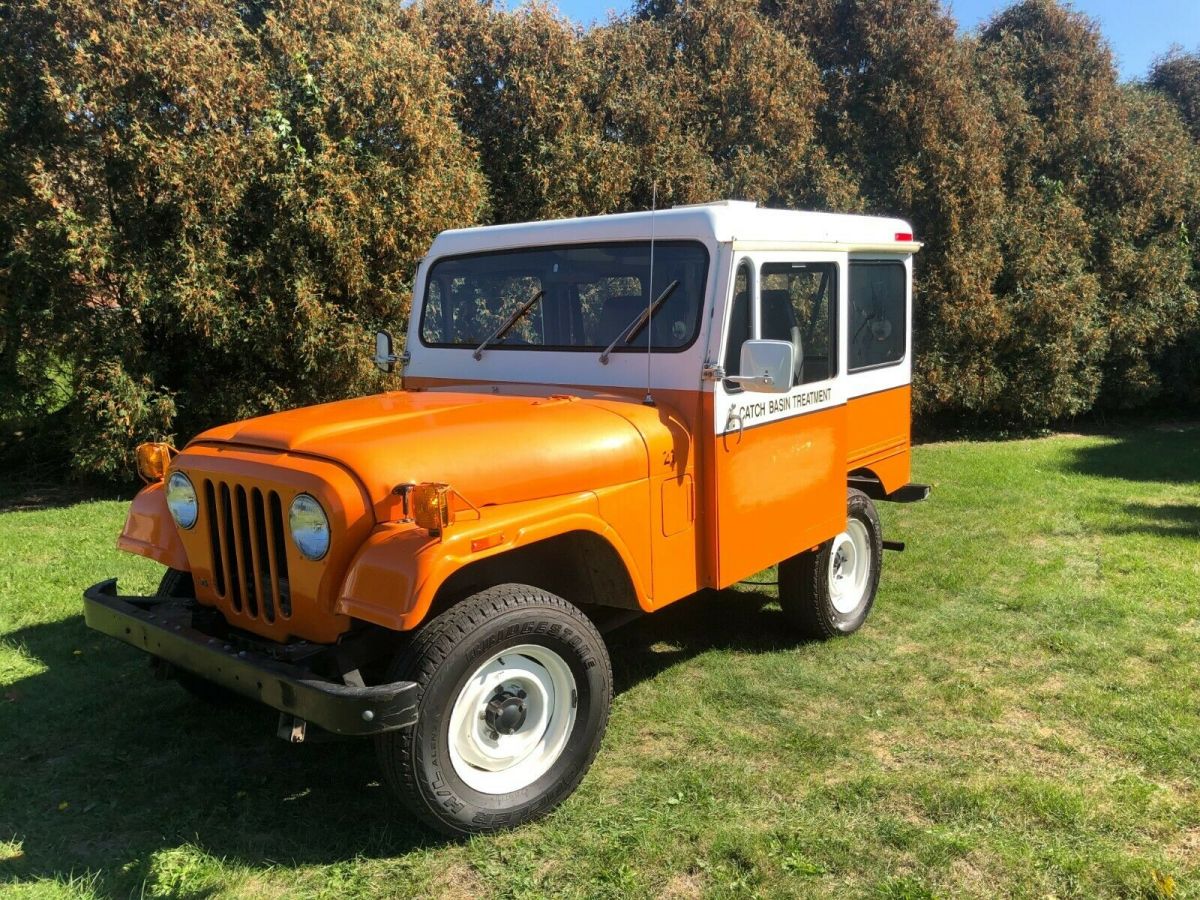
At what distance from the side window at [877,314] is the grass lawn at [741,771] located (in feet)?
5.27

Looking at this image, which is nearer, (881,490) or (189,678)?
(189,678)

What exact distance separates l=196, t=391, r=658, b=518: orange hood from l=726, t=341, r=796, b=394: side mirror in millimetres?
450

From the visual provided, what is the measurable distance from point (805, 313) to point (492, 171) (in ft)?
22.2

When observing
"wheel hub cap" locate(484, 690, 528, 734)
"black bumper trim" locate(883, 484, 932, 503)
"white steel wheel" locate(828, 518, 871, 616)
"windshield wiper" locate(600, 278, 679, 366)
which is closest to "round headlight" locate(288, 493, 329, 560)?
"wheel hub cap" locate(484, 690, 528, 734)

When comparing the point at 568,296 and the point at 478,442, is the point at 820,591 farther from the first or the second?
the point at 478,442

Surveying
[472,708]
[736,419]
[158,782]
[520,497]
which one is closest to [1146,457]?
[736,419]

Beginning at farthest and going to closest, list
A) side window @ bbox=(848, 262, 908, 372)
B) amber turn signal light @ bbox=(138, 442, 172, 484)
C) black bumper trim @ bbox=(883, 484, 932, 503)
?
black bumper trim @ bbox=(883, 484, 932, 503), side window @ bbox=(848, 262, 908, 372), amber turn signal light @ bbox=(138, 442, 172, 484)

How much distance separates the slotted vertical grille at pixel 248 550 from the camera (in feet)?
10.3

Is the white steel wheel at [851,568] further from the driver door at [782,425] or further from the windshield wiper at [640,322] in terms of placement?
the windshield wiper at [640,322]

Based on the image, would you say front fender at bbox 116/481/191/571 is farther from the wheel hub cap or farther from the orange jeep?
the wheel hub cap

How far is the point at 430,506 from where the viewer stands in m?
2.83

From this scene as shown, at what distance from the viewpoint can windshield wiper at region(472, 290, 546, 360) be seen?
14.3 ft

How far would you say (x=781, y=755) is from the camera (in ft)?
12.4

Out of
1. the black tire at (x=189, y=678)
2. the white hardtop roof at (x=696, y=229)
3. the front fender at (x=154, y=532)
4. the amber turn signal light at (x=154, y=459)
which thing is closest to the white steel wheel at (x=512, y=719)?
the black tire at (x=189, y=678)
